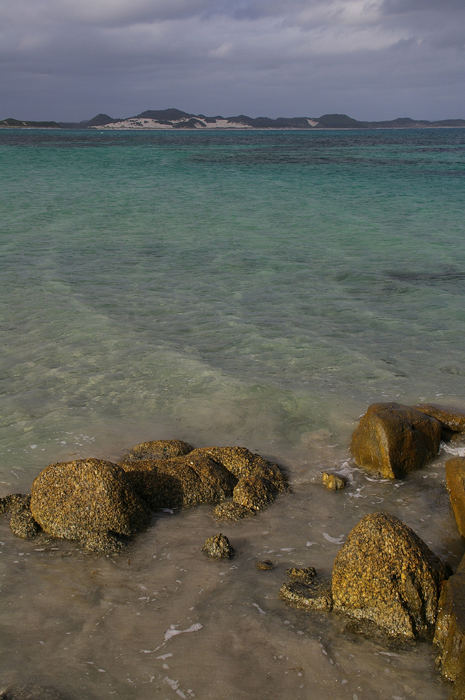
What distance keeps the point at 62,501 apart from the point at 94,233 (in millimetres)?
13275

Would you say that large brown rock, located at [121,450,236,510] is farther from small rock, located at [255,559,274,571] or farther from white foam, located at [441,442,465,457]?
white foam, located at [441,442,465,457]

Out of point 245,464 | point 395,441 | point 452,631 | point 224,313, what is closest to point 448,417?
point 395,441

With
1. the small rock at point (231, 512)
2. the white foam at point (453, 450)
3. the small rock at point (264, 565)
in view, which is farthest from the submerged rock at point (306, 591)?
the white foam at point (453, 450)

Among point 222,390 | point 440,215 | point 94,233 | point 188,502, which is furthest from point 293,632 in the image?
point 440,215

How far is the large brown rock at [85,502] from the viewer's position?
186 inches

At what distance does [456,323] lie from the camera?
9953 millimetres

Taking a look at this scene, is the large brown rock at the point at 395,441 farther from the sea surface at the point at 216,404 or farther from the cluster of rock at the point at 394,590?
the cluster of rock at the point at 394,590

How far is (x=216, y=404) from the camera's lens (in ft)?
23.7

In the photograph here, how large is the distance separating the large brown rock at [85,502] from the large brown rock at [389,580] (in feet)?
5.48

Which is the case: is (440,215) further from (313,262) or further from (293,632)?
(293,632)

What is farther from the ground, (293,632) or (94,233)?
(94,233)

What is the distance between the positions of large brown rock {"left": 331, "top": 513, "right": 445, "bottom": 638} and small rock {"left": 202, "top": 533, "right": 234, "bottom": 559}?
33.2 inches

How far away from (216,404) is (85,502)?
2.68 meters

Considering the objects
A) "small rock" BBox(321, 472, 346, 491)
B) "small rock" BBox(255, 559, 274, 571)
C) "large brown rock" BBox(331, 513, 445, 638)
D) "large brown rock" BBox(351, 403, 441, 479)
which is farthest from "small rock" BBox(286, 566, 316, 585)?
"large brown rock" BBox(351, 403, 441, 479)
